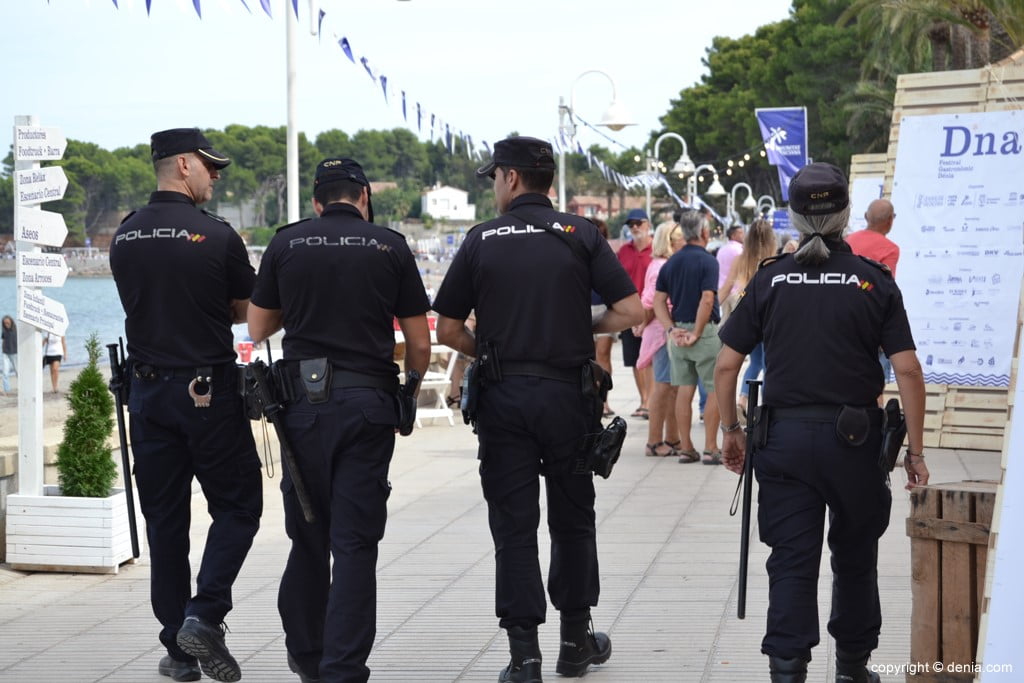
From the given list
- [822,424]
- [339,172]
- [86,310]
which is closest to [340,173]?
[339,172]

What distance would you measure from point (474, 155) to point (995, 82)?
830 cm

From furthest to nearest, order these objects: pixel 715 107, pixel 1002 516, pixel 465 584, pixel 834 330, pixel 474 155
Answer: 1. pixel 715 107
2. pixel 474 155
3. pixel 465 584
4. pixel 834 330
5. pixel 1002 516

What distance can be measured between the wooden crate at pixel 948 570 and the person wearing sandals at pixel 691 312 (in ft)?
18.7

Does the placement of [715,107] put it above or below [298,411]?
above

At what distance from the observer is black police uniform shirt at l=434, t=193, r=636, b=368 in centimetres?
516

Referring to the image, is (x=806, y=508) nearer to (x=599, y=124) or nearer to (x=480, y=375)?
(x=480, y=375)

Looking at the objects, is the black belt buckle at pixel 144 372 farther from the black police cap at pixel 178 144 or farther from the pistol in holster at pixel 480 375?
the pistol in holster at pixel 480 375

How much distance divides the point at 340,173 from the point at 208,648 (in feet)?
5.89

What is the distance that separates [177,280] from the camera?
5.34 m

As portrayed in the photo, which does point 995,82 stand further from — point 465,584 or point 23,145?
point 23,145

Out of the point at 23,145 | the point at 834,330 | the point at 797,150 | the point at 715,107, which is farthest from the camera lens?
the point at 715,107

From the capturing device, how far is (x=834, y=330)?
15.3ft

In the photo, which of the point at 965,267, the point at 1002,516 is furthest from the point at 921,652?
the point at 965,267

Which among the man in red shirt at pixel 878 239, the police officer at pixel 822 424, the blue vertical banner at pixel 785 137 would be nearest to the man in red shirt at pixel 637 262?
the man in red shirt at pixel 878 239
